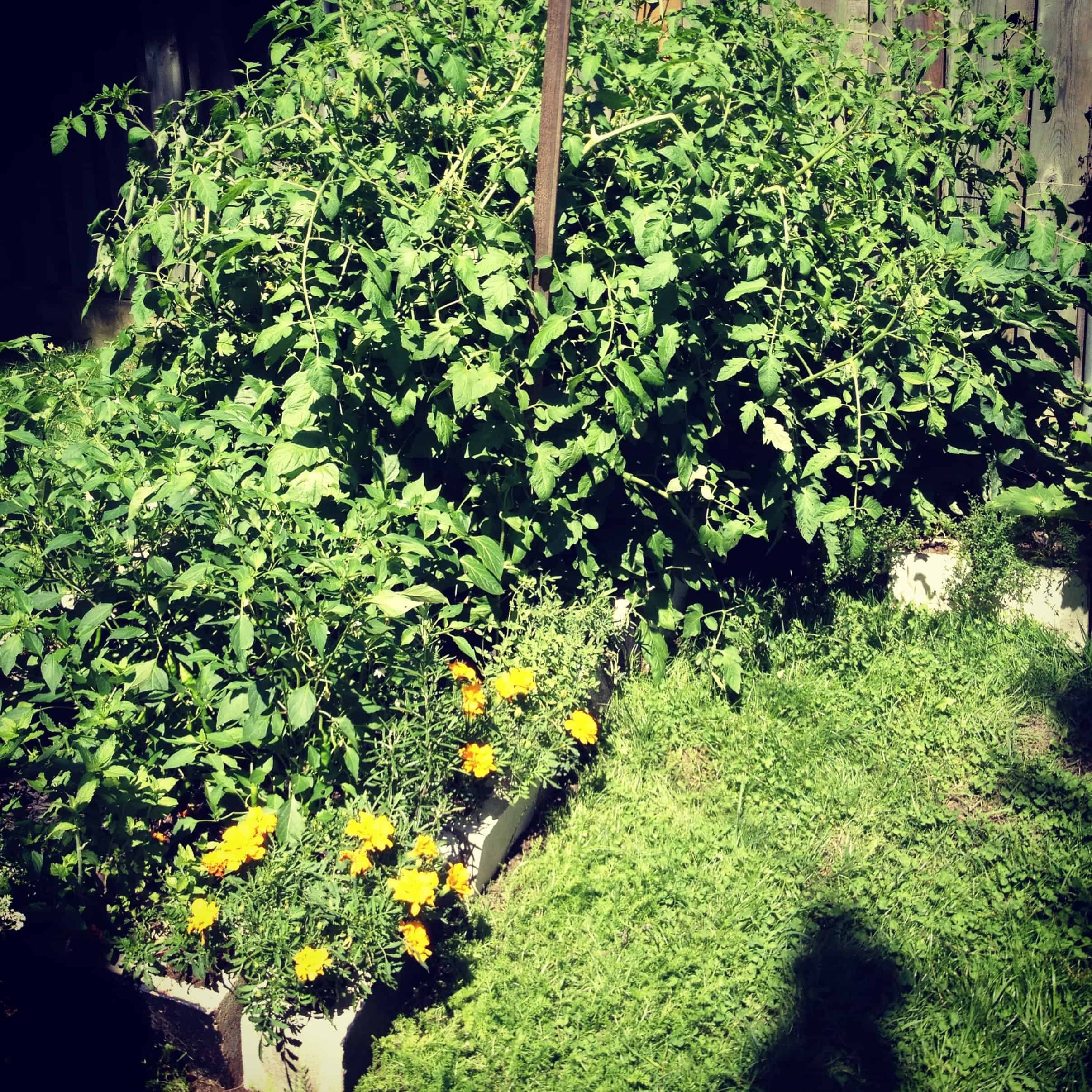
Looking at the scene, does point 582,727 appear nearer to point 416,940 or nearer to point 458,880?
point 458,880

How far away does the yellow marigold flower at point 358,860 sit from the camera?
2127 millimetres

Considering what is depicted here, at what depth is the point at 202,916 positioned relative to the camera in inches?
82.7

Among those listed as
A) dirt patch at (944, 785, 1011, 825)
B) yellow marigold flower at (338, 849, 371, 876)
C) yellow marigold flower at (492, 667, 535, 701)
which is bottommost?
dirt patch at (944, 785, 1011, 825)

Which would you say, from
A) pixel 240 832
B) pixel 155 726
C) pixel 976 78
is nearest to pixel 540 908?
pixel 240 832

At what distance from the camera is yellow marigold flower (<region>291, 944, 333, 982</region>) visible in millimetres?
2025

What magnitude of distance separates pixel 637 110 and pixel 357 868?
6.99 feet

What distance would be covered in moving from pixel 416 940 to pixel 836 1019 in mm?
982

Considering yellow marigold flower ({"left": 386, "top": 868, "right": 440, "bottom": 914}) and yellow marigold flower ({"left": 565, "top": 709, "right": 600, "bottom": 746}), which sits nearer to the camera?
yellow marigold flower ({"left": 386, "top": 868, "right": 440, "bottom": 914})

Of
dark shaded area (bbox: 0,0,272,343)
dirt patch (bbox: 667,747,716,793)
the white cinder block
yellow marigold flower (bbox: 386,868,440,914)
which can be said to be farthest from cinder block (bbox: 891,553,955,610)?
dark shaded area (bbox: 0,0,272,343)

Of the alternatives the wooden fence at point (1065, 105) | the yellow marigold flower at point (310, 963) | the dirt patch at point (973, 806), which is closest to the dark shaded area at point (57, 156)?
the wooden fence at point (1065, 105)

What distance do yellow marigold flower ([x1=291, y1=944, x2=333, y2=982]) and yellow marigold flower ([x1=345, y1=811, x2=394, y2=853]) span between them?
0.22m

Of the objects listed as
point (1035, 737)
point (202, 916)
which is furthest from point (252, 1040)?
point (1035, 737)

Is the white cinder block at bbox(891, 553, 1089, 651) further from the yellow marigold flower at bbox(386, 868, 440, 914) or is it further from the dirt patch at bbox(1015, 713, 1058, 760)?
the yellow marigold flower at bbox(386, 868, 440, 914)

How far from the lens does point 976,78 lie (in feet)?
11.6
